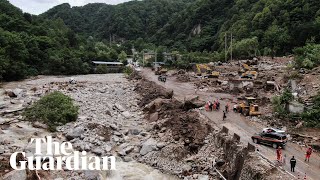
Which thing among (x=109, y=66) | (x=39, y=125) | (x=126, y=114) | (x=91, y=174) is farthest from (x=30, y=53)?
(x=91, y=174)

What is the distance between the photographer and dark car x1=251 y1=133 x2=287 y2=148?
2188cm

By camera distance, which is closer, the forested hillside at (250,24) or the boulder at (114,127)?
the boulder at (114,127)

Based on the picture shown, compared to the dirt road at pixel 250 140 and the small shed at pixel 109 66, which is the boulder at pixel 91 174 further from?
the small shed at pixel 109 66

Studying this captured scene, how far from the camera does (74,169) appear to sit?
22.7 m

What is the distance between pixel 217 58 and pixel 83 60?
39535 mm

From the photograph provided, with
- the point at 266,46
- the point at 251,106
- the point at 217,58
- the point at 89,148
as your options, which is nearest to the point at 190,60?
the point at 217,58

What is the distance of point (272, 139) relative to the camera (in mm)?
22203

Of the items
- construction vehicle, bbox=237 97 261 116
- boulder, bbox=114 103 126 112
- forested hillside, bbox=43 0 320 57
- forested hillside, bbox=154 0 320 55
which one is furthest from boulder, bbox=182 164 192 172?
forested hillside, bbox=154 0 320 55

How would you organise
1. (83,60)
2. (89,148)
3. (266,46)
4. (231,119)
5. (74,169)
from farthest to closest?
(83,60)
(266,46)
(231,119)
(89,148)
(74,169)

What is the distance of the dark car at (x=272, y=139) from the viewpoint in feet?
71.8

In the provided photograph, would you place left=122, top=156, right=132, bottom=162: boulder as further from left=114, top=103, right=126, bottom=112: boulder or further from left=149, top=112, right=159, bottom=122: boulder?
left=114, top=103, right=126, bottom=112: boulder

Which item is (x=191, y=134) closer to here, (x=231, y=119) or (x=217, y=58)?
(x=231, y=119)

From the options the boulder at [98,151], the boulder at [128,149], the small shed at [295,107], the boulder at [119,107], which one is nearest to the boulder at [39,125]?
the boulder at [98,151]

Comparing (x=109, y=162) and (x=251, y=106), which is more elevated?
(x=251, y=106)
